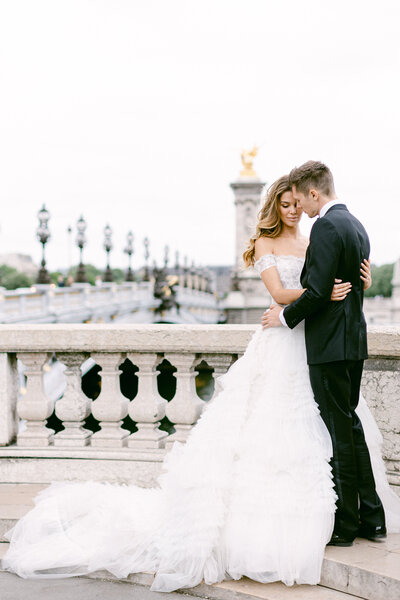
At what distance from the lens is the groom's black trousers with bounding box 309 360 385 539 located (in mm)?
3674

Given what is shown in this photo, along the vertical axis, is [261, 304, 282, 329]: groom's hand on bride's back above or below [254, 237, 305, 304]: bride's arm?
below

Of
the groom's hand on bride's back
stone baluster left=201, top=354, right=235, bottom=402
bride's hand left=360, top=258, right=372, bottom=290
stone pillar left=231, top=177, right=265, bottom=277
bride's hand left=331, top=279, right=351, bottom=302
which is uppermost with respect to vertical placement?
stone pillar left=231, top=177, right=265, bottom=277

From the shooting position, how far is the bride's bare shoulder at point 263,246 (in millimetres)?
4004

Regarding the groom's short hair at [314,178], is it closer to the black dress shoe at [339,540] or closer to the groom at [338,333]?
the groom at [338,333]

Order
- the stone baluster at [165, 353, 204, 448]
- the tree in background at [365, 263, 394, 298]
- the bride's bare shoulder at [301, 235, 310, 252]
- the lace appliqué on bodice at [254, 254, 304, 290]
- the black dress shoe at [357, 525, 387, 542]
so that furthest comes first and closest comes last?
the tree in background at [365, 263, 394, 298], the stone baluster at [165, 353, 204, 448], the bride's bare shoulder at [301, 235, 310, 252], the lace appliqué on bodice at [254, 254, 304, 290], the black dress shoe at [357, 525, 387, 542]

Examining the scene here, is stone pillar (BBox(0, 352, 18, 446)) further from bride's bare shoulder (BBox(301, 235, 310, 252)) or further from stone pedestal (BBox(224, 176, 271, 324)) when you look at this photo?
stone pedestal (BBox(224, 176, 271, 324))

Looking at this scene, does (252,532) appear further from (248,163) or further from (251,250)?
(248,163)

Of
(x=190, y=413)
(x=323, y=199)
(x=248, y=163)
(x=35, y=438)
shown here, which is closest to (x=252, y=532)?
(x=190, y=413)

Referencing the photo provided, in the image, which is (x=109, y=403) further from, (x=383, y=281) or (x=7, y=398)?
(x=383, y=281)

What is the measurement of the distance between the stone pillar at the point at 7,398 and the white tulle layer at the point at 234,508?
3.29 ft

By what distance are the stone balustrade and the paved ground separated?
45.8 inches

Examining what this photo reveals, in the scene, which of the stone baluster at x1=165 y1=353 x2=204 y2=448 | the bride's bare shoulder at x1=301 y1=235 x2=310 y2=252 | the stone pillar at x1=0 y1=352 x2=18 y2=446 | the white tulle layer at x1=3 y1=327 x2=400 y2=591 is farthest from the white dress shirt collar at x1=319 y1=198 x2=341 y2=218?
the stone pillar at x1=0 y1=352 x2=18 y2=446

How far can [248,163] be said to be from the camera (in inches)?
2793

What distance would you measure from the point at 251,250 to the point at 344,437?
112 centimetres
